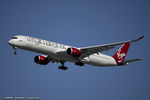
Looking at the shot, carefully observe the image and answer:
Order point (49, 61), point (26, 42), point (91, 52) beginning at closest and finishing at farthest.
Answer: point (26, 42)
point (91, 52)
point (49, 61)

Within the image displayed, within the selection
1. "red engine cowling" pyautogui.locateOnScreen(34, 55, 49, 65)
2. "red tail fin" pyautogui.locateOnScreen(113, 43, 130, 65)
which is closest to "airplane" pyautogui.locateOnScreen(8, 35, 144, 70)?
"red engine cowling" pyautogui.locateOnScreen(34, 55, 49, 65)

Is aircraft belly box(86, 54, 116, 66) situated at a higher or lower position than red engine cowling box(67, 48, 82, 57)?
lower

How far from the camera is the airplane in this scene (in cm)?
4925

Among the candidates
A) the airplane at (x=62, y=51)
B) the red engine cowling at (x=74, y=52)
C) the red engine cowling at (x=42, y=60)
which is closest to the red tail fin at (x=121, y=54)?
the airplane at (x=62, y=51)

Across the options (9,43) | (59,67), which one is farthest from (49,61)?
(9,43)

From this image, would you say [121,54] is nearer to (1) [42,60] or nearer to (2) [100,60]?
(2) [100,60]

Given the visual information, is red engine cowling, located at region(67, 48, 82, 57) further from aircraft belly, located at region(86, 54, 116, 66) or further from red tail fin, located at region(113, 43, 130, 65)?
red tail fin, located at region(113, 43, 130, 65)

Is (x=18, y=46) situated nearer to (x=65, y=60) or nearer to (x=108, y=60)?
(x=65, y=60)

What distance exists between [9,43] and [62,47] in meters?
8.92

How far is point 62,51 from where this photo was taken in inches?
2016

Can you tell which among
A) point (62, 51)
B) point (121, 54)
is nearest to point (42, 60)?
point (62, 51)

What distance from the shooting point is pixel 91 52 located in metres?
52.4

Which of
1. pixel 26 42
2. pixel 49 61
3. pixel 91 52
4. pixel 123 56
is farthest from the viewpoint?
pixel 123 56

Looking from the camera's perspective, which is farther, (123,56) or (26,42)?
(123,56)
